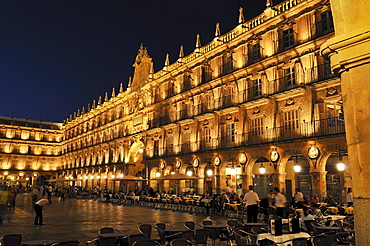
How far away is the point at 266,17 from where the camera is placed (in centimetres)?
2586

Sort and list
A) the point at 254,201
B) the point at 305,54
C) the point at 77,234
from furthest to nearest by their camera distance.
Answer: the point at 305,54 → the point at 254,201 → the point at 77,234

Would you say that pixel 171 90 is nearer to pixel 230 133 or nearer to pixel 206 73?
pixel 206 73

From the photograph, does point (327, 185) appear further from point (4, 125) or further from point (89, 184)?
point (4, 125)

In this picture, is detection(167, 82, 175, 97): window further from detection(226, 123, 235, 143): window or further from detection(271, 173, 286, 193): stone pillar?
detection(271, 173, 286, 193): stone pillar

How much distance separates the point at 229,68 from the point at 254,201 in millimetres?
17233

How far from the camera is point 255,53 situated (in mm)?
26891

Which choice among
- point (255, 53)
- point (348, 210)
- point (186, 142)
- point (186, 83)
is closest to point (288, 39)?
point (255, 53)

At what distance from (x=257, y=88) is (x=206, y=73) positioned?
7.04 metres

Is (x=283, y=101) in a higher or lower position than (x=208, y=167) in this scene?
higher

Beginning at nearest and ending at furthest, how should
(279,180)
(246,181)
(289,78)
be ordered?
1. (279,180)
2. (289,78)
3. (246,181)

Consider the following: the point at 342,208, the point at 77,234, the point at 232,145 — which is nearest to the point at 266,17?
the point at 232,145

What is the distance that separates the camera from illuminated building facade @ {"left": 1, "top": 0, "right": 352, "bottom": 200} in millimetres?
21312

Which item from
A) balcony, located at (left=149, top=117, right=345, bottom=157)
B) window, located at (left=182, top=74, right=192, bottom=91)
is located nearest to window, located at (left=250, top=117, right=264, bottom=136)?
balcony, located at (left=149, top=117, right=345, bottom=157)

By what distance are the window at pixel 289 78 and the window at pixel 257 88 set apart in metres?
2.35
